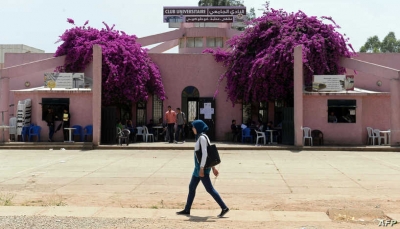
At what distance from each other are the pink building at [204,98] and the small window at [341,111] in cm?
14

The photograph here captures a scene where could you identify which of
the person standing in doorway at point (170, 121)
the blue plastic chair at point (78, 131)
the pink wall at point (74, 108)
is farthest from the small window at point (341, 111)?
the blue plastic chair at point (78, 131)

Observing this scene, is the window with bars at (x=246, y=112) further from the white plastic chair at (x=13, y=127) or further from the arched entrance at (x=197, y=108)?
the white plastic chair at (x=13, y=127)

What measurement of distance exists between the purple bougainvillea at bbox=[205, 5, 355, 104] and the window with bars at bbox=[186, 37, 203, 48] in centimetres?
1159

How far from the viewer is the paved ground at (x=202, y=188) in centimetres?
935

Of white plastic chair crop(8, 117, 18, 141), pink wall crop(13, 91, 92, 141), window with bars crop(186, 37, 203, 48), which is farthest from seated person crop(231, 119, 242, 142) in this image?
window with bars crop(186, 37, 203, 48)

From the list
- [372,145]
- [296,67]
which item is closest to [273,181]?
[296,67]

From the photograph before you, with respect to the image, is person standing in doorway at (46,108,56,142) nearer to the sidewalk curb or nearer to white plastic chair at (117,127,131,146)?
white plastic chair at (117,127,131,146)

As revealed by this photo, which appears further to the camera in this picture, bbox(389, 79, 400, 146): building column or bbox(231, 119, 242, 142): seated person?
bbox(231, 119, 242, 142): seated person

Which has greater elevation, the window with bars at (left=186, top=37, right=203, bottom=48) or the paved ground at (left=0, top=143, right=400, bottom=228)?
the window with bars at (left=186, top=37, right=203, bottom=48)

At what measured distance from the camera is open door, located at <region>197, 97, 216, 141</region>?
27.4m

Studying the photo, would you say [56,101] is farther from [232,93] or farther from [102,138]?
[232,93]

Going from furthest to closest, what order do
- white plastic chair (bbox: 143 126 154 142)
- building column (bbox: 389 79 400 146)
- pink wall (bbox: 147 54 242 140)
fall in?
pink wall (bbox: 147 54 242 140)
white plastic chair (bbox: 143 126 154 142)
building column (bbox: 389 79 400 146)

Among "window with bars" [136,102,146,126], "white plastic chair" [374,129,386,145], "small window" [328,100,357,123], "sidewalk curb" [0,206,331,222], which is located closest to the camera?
"sidewalk curb" [0,206,331,222]

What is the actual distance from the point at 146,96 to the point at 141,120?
2028mm
